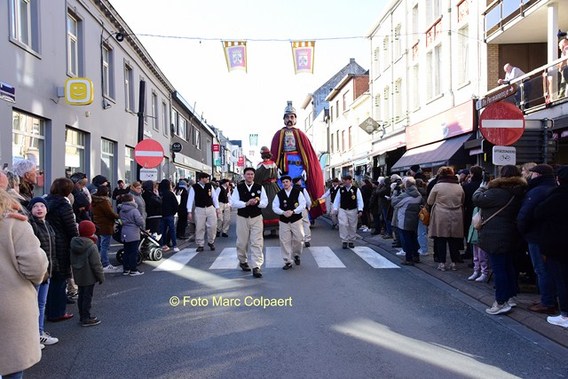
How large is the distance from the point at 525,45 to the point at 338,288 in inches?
551

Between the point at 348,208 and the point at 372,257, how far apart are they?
1599 millimetres

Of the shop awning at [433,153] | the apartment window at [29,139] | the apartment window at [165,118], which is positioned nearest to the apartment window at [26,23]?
the apartment window at [29,139]

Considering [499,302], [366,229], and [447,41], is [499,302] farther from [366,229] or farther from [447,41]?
[447,41]

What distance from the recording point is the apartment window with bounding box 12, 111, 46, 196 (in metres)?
11.3

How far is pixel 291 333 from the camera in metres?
5.57

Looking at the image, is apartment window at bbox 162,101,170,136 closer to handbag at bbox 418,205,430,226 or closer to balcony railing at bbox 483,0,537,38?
→ balcony railing at bbox 483,0,537,38

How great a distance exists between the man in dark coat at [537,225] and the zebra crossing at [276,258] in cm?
371

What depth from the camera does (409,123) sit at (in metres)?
25.1

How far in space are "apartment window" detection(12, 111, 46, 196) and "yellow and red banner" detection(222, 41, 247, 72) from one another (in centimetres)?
564

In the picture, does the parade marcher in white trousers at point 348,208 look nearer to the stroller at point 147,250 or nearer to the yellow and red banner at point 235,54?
the stroller at point 147,250

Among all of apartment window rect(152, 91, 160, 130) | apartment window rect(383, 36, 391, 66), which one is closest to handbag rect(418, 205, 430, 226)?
apartment window rect(152, 91, 160, 130)

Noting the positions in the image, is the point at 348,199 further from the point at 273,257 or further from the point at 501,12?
the point at 501,12

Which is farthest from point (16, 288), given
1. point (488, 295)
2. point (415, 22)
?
point (415, 22)

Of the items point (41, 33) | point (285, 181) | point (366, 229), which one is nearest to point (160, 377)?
point (285, 181)
